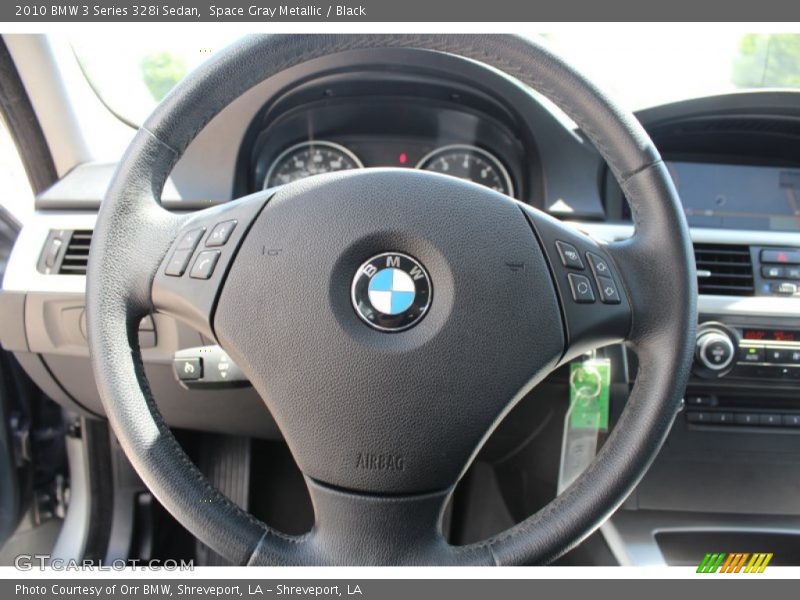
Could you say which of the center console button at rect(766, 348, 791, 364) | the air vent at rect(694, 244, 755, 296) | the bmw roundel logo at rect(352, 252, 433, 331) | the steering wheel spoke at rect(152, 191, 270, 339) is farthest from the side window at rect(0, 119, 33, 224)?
the center console button at rect(766, 348, 791, 364)

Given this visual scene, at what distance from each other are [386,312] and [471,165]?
2.89 ft

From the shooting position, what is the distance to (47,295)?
4.40ft

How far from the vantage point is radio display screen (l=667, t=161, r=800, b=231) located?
1.58 metres

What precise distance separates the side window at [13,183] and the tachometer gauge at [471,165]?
0.93m

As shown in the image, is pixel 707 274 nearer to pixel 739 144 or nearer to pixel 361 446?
pixel 739 144

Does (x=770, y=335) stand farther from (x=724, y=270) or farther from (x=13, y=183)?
(x=13, y=183)

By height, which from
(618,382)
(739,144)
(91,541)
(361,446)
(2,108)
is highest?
(2,108)

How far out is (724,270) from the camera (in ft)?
4.62

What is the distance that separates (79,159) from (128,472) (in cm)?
77

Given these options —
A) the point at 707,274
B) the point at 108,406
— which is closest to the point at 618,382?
the point at 707,274

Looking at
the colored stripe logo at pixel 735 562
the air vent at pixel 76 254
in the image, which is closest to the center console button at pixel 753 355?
the colored stripe logo at pixel 735 562

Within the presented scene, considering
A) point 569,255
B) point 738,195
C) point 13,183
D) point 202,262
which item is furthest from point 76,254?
point 738,195

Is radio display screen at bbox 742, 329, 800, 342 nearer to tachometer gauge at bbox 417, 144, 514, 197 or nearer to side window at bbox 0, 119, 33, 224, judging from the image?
tachometer gauge at bbox 417, 144, 514, 197

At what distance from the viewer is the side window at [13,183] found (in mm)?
1565
